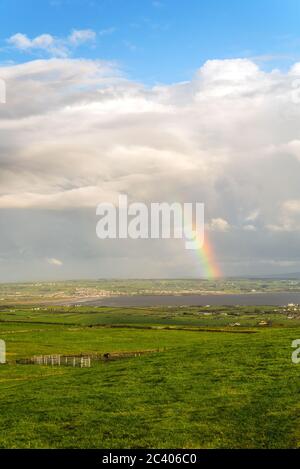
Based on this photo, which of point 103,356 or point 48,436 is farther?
point 103,356

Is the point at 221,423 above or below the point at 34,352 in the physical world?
above

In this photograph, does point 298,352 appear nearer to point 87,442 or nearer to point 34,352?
point 87,442

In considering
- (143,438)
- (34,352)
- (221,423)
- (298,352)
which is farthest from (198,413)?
(34,352)

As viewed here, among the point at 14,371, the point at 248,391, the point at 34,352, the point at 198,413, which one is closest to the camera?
the point at 198,413

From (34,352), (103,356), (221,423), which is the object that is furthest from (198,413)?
(34,352)

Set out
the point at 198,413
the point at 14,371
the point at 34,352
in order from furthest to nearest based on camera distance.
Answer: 1. the point at 34,352
2. the point at 14,371
3. the point at 198,413

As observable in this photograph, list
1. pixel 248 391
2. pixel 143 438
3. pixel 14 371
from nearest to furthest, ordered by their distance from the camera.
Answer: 1. pixel 143 438
2. pixel 248 391
3. pixel 14 371
